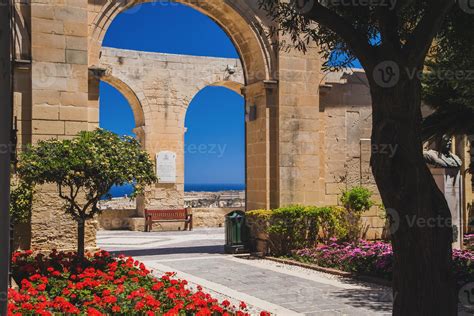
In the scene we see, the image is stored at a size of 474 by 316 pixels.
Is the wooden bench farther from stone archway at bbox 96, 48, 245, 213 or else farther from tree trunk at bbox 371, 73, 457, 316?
tree trunk at bbox 371, 73, 457, 316

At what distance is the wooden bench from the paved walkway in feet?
15.5

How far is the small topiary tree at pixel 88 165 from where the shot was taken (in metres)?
6.68

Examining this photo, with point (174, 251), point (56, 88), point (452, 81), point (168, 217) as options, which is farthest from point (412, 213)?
point (168, 217)

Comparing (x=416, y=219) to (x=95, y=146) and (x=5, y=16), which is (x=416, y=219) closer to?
(x=5, y=16)

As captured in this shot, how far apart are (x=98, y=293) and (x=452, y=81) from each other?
4.94 metres

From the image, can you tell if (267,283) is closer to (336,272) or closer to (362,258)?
(336,272)

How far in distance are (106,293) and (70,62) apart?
4979 millimetres

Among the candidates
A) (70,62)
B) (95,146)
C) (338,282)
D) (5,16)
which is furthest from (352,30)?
(70,62)

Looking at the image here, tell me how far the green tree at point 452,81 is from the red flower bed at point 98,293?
3.65m

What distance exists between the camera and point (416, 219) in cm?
380

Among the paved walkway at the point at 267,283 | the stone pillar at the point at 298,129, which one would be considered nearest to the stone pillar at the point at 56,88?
the paved walkway at the point at 267,283

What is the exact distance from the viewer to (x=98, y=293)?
5.89 m

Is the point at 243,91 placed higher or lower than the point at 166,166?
higher

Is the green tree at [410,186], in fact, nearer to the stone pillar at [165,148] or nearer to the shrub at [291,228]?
the shrub at [291,228]
